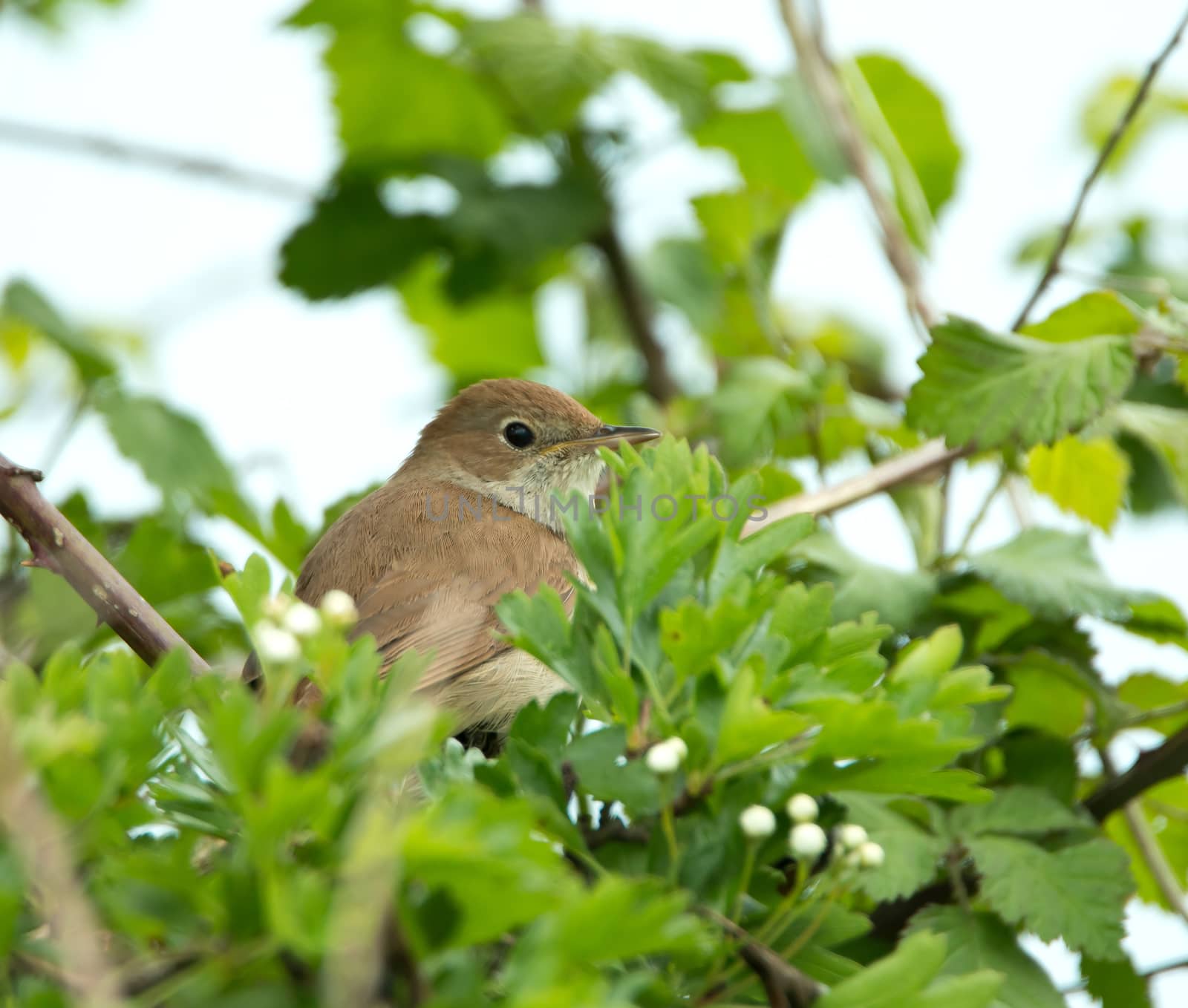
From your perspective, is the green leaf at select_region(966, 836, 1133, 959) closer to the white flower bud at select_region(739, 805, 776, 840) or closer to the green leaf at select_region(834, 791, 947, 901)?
the green leaf at select_region(834, 791, 947, 901)

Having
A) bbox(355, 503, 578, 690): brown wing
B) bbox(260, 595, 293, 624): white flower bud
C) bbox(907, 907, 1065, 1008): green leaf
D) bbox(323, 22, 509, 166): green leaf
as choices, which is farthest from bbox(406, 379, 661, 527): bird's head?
bbox(260, 595, 293, 624): white flower bud

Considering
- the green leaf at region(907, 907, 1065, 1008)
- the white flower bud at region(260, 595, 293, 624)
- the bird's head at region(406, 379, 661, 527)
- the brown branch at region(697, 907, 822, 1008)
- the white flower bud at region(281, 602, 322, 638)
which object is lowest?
the bird's head at region(406, 379, 661, 527)

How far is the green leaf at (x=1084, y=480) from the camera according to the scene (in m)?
3.76

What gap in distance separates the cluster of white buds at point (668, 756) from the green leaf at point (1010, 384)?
1581 mm

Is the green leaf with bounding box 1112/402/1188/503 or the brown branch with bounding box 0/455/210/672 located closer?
the brown branch with bounding box 0/455/210/672

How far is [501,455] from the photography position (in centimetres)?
524

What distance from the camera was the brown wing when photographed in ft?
12.1

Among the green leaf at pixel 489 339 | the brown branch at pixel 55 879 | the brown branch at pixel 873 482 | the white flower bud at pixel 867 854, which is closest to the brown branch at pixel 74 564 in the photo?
the brown branch at pixel 55 879

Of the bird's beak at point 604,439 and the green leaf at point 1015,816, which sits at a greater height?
the green leaf at point 1015,816

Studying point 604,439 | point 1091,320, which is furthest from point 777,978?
point 604,439

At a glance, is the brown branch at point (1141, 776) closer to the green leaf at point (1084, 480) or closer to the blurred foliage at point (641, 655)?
the blurred foliage at point (641, 655)

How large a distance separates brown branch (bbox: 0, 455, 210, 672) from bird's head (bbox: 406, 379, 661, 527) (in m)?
2.42

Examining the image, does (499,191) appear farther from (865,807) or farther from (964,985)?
(964,985)

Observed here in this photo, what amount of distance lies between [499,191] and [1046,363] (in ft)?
8.10
